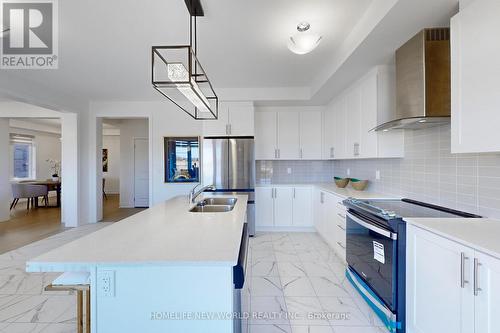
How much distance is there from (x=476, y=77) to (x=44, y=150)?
11.0 metres

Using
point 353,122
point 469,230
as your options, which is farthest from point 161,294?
point 353,122

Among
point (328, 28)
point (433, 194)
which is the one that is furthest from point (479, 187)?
point (328, 28)

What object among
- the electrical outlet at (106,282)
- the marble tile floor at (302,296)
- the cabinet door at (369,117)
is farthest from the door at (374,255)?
the electrical outlet at (106,282)

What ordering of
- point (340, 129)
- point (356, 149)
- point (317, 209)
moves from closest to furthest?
point (356, 149) < point (340, 129) < point (317, 209)

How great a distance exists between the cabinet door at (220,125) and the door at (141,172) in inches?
143

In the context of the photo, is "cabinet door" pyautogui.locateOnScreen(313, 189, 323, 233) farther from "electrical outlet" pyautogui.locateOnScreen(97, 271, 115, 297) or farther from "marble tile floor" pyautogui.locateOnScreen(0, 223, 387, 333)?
"electrical outlet" pyautogui.locateOnScreen(97, 271, 115, 297)

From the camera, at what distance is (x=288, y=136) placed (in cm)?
473

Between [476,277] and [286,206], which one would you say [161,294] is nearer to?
[476,277]

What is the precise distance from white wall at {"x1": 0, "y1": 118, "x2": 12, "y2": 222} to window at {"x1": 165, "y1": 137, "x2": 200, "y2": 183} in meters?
3.78

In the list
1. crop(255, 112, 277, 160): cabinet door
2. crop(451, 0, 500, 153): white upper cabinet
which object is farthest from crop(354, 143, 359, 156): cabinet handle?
crop(255, 112, 277, 160): cabinet door

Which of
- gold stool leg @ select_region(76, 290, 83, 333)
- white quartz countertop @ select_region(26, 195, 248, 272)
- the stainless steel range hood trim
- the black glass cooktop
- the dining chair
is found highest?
the stainless steel range hood trim

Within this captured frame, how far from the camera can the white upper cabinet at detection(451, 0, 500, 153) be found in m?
1.38

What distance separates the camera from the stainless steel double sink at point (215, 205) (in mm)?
2694

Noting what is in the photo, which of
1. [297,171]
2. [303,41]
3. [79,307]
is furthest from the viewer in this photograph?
[297,171]
